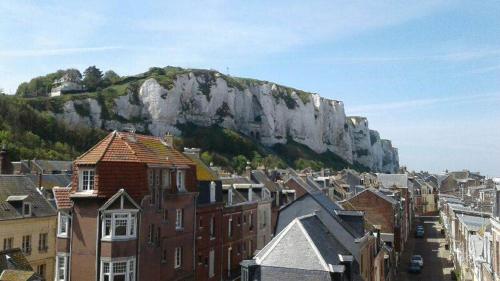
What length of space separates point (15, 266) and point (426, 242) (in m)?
67.7

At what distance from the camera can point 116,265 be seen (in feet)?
89.2

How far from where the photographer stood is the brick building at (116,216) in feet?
88.9

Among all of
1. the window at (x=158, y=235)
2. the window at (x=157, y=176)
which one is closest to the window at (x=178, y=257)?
the window at (x=158, y=235)

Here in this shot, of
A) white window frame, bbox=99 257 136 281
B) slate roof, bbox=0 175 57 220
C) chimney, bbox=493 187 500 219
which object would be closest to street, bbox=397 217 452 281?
chimney, bbox=493 187 500 219

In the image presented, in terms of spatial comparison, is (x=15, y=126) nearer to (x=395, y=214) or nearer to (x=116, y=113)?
(x=116, y=113)

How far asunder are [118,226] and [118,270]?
241 centimetres

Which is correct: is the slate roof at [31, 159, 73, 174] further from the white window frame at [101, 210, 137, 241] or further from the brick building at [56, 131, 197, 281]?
the white window frame at [101, 210, 137, 241]

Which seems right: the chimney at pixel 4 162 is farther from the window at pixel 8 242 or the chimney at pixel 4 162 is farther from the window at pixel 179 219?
the window at pixel 179 219

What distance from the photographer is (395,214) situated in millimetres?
57125

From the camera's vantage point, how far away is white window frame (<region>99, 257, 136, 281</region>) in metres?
27.0

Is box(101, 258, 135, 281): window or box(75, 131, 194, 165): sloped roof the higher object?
box(75, 131, 194, 165): sloped roof

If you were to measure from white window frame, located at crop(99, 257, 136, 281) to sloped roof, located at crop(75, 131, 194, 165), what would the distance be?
18.0ft

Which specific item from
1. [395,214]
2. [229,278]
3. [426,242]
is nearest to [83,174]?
[229,278]

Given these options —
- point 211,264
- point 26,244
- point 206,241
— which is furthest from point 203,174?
point 26,244
